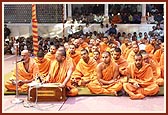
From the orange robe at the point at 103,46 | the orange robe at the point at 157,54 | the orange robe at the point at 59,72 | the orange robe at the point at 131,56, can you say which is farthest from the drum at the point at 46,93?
the orange robe at the point at 103,46

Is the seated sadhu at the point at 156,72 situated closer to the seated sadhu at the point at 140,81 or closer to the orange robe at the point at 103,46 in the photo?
the seated sadhu at the point at 140,81

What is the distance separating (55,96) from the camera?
7.00 m

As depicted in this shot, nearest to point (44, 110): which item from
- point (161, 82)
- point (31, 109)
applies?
point (31, 109)

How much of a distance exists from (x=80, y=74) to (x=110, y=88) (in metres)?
1.09

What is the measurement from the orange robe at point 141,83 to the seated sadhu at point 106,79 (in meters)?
0.26

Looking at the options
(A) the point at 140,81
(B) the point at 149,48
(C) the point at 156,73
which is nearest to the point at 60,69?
(A) the point at 140,81

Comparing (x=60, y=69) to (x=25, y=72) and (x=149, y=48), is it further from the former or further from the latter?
(x=149, y=48)

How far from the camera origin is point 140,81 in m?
7.41

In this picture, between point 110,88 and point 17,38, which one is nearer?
point 110,88

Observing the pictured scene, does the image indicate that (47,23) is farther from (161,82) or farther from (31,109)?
(31,109)

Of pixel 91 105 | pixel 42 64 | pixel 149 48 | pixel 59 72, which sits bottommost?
pixel 91 105

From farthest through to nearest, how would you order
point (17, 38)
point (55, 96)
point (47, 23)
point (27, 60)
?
point (47, 23) < point (17, 38) < point (27, 60) < point (55, 96)

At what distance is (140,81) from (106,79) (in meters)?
0.68

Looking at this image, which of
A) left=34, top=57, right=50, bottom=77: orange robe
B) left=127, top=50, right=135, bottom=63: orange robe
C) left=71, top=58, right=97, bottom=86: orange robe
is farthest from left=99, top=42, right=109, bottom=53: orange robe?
left=34, top=57, right=50, bottom=77: orange robe
